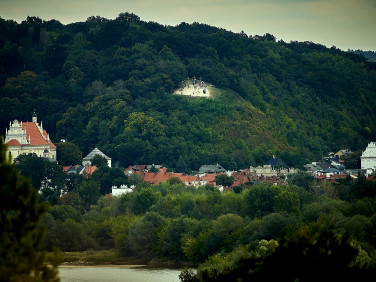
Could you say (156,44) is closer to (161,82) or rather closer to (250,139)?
(161,82)

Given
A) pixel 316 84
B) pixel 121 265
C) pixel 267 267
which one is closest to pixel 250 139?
pixel 316 84

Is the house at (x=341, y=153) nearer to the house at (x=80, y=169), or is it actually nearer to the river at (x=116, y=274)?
the house at (x=80, y=169)

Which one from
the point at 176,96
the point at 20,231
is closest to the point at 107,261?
the point at 20,231

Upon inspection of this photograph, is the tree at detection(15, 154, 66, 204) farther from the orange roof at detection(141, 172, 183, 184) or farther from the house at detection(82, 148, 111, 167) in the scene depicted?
the house at detection(82, 148, 111, 167)

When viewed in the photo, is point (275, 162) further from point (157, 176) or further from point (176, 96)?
point (176, 96)

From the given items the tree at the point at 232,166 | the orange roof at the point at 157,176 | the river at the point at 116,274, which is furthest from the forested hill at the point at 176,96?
the river at the point at 116,274

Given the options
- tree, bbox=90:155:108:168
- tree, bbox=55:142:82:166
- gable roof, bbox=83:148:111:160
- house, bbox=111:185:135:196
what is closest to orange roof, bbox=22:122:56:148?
tree, bbox=55:142:82:166
